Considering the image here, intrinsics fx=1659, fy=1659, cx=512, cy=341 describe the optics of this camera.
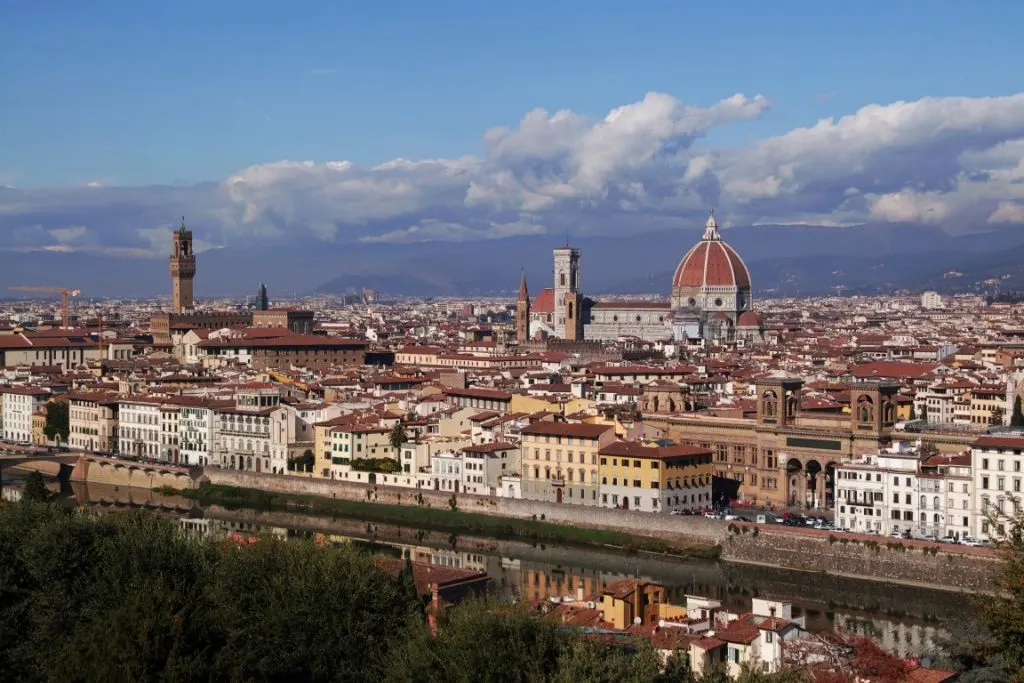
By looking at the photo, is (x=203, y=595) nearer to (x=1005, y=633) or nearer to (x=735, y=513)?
(x=1005, y=633)

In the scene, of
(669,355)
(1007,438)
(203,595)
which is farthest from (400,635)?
(669,355)

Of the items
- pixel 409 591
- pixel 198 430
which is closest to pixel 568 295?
pixel 198 430

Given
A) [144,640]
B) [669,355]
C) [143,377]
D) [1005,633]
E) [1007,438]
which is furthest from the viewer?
[669,355]

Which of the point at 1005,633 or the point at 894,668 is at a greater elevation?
the point at 1005,633

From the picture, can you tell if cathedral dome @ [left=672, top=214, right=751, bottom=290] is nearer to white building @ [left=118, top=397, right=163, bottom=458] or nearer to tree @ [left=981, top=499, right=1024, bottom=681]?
white building @ [left=118, top=397, right=163, bottom=458]

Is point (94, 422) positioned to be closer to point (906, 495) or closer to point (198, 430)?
point (198, 430)

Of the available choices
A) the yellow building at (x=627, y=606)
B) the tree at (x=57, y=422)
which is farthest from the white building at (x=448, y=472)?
the tree at (x=57, y=422)
